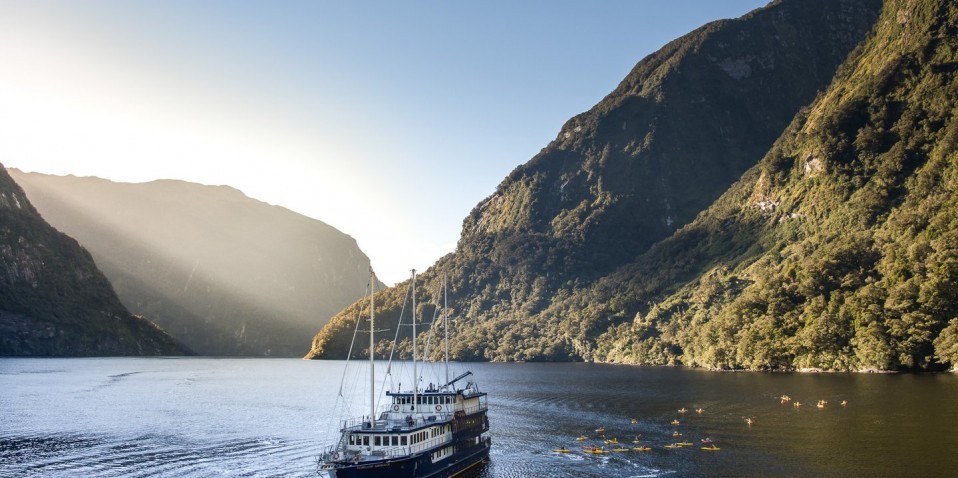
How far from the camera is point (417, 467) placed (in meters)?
65.1

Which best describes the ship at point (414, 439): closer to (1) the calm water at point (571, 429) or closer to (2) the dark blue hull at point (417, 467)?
(2) the dark blue hull at point (417, 467)

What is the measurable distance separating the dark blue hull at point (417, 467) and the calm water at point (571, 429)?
2.76m

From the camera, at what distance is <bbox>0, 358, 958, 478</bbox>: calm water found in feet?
254

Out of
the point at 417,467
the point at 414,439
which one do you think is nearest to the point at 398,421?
the point at 414,439

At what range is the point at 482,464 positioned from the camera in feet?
275

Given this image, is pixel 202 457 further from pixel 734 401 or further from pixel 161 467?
pixel 734 401

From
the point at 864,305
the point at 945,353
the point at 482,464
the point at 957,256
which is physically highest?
the point at 957,256

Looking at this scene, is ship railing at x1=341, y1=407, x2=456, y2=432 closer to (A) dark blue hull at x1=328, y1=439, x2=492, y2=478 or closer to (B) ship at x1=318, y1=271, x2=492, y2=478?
(B) ship at x1=318, y1=271, x2=492, y2=478

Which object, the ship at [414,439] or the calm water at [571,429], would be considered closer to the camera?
the ship at [414,439]

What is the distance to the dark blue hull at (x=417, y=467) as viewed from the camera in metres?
59.1

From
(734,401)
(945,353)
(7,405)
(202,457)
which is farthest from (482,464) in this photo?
(945,353)

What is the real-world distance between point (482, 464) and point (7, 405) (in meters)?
116

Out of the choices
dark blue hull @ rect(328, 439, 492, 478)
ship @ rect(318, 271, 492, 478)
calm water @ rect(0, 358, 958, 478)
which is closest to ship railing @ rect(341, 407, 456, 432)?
ship @ rect(318, 271, 492, 478)

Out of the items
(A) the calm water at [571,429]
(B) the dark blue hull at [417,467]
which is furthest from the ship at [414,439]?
(A) the calm water at [571,429]
